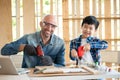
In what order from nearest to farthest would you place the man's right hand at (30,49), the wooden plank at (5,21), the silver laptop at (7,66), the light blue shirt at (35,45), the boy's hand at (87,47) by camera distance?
the silver laptop at (7,66)
the man's right hand at (30,49)
the boy's hand at (87,47)
the light blue shirt at (35,45)
the wooden plank at (5,21)

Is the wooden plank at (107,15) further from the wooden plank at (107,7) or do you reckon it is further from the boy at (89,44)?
the boy at (89,44)

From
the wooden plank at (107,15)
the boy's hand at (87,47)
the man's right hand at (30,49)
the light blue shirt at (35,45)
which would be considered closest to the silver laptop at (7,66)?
the man's right hand at (30,49)

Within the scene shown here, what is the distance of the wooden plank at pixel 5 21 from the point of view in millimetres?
4277

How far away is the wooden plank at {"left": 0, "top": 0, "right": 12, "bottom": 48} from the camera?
14.0 ft

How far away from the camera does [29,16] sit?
14.3ft

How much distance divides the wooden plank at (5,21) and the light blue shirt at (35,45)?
1.99 meters

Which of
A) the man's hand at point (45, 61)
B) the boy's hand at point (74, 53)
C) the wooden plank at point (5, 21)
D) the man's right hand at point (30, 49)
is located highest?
the wooden plank at point (5, 21)

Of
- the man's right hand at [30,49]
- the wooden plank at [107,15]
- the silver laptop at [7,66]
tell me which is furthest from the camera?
the wooden plank at [107,15]

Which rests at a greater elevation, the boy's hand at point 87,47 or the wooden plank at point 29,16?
the wooden plank at point 29,16

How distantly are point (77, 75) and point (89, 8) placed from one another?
9.70ft

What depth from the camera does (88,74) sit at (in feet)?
5.54

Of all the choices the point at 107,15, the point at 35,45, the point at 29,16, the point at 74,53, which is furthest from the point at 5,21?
the point at 74,53

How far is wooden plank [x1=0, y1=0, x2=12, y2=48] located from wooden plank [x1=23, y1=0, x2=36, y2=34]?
0.90 ft

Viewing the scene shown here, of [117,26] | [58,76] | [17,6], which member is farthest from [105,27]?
[58,76]
